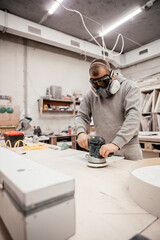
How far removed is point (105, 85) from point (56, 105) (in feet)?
11.6

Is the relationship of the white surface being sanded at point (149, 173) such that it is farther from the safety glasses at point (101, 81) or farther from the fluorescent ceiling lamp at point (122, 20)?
the fluorescent ceiling lamp at point (122, 20)

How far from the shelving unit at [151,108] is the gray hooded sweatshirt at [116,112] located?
2.63m

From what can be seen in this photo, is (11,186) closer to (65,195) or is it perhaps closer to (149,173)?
(65,195)

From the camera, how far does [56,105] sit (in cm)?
477

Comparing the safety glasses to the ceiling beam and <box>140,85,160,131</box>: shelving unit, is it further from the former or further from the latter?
the ceiling beam

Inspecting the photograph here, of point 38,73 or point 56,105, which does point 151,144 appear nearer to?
point 56,105

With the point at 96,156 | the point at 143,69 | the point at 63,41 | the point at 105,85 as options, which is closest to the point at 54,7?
the point at 63,41

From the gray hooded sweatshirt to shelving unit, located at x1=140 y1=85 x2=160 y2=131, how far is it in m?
2.63

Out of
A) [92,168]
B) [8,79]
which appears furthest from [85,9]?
[92,168]

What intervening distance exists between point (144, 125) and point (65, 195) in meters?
4.06

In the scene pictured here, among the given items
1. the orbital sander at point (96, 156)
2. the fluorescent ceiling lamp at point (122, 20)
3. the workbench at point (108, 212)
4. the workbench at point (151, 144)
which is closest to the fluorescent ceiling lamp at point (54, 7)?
the fluorescent ceiling lamp at point (122, 20)

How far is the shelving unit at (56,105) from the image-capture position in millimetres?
4294

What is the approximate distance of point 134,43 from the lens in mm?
4980

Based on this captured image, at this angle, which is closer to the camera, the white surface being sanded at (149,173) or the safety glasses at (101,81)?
the white surface being sanded at (149,173)
